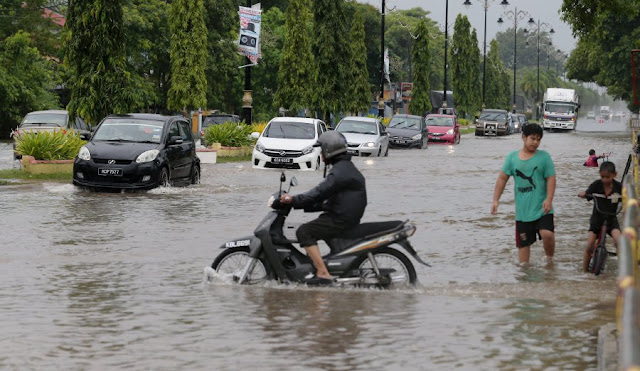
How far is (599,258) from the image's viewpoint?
11.8 meters

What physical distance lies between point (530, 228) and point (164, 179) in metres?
12.3

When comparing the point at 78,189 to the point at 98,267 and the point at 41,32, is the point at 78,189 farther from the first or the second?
the point at 41,32

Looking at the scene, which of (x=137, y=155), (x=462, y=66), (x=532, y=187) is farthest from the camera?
(x=462, y=66)

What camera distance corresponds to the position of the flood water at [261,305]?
25.8 ft

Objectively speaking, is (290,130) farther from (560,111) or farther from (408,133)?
(560,111)

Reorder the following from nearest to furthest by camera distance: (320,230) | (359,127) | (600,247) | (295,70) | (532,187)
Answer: (320,230) < (600,247) < (532,187) < (359,127) < (295,70)

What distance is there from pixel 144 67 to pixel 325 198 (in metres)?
57.2

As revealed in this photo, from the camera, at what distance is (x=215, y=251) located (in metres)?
13.9

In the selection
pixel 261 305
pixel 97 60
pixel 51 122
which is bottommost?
pixel 261 305

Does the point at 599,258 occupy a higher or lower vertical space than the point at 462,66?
lower

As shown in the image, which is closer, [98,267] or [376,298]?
[376,298]

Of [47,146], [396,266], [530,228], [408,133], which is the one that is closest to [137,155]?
[47,146]

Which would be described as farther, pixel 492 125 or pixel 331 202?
pixel 492 125


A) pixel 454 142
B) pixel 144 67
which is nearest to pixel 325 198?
pixel 454 142
